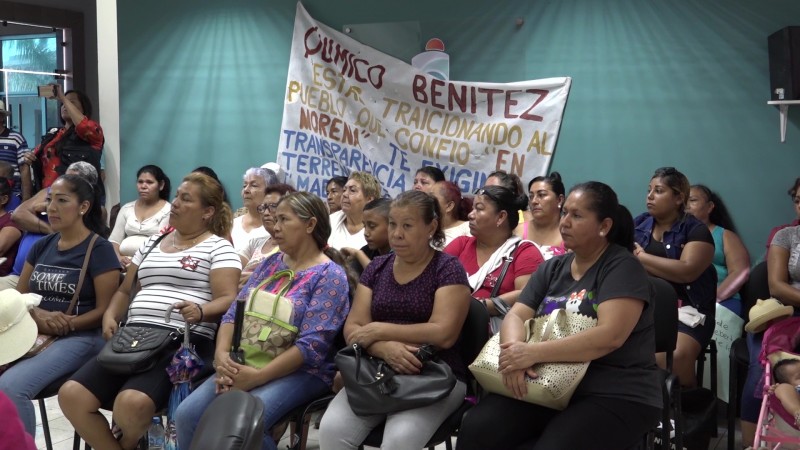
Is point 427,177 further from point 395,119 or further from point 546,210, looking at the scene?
point 546,210

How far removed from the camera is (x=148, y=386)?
340cm

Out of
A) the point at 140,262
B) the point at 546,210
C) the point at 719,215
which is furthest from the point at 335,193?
the point at 719,215

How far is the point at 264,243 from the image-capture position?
487 cm

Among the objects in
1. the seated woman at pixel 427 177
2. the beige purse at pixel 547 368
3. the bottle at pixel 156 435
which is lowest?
the bottle at pixel 156 435

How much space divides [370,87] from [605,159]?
1662 millimetres

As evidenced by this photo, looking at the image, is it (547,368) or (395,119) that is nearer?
(547,368)

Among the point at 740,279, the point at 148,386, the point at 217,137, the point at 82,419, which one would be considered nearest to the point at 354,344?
the point at 148,386

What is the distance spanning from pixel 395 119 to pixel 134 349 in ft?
9.47

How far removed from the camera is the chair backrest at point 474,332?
324 centimetres

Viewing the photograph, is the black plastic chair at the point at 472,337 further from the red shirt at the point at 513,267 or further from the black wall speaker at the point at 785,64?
the black wall speaker at the point at 785,64

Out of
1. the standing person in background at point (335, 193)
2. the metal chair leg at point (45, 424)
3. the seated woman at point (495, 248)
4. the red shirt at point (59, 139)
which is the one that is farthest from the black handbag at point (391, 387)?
the red shirt at point (59, 139)

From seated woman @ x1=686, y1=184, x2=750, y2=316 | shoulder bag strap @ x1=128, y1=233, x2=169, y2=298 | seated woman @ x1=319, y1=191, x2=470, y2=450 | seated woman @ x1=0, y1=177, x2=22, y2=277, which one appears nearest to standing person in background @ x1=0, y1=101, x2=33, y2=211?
seated woman @ x1=0, y1=177, x2=22, y2=277

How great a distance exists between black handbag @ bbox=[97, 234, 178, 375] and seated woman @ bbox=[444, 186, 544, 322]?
52.4 inches

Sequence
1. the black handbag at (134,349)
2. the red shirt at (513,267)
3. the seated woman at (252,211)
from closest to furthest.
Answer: the black handbag at (134,349), the red shirt at (513,267), the seated woman at (252,211)
